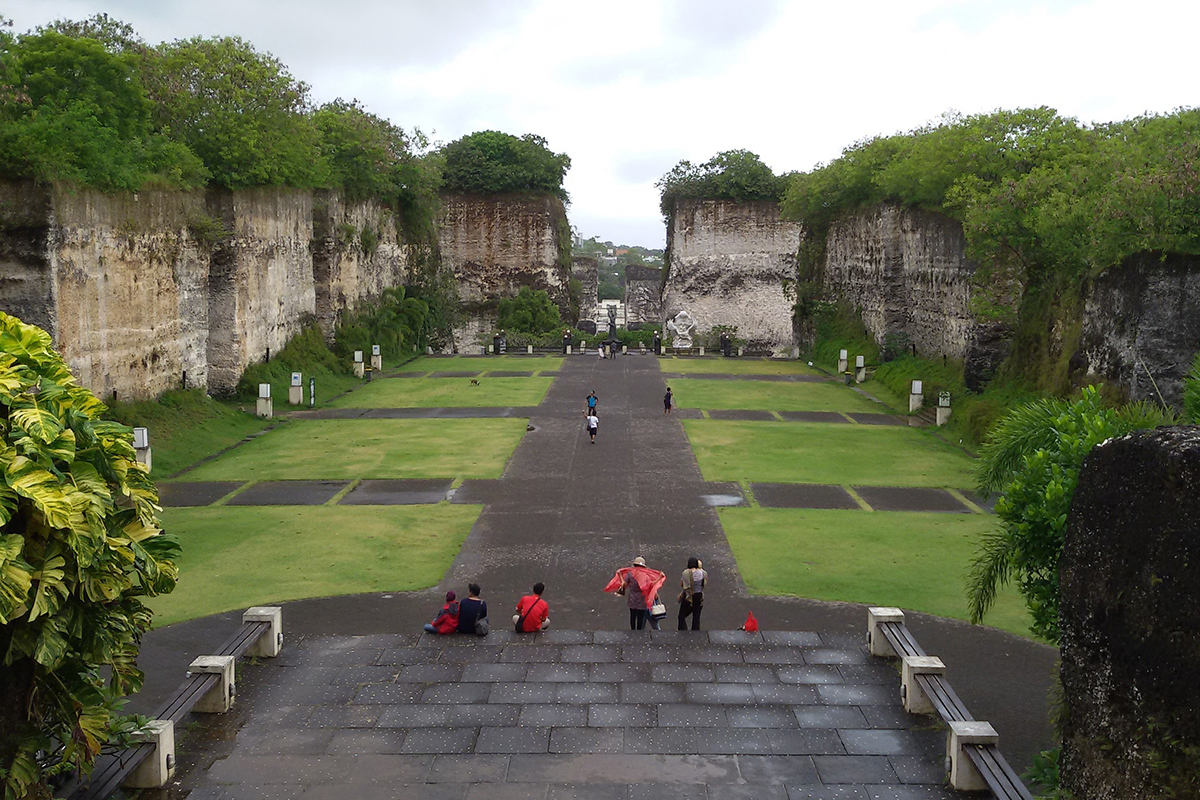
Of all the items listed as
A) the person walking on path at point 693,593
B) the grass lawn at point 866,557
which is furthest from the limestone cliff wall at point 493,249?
the person walking on path at point 693,593

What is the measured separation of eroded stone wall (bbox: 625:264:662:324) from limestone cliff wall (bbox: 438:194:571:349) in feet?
59.5

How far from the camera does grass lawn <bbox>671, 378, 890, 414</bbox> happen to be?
90.0 feet

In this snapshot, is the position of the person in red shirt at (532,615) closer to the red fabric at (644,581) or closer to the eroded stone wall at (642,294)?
the red fabric at (644,581)

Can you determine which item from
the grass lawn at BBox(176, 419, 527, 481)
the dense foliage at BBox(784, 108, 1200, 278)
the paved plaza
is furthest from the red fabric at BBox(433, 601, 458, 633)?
the dense foliage at BBox(784, 108, 1200, 278)

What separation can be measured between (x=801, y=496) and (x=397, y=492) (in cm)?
657

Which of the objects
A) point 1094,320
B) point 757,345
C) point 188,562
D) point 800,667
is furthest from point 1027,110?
point 757,345

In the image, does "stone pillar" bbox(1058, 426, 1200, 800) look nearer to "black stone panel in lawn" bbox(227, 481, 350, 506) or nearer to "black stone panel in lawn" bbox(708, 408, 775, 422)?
"black stone panel in lawn" bbox(227, 481, 350, 506)

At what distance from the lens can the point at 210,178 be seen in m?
24.8

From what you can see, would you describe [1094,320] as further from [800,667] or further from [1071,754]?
[1071,754]

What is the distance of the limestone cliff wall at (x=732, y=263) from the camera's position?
163 feet

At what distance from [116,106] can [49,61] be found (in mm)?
1553

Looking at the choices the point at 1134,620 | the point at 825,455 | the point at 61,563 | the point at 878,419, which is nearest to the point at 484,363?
the point at 878,419

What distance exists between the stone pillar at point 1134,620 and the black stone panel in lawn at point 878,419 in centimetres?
1822

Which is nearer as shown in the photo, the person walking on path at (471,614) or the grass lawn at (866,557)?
the person walking on path at (471,614)
